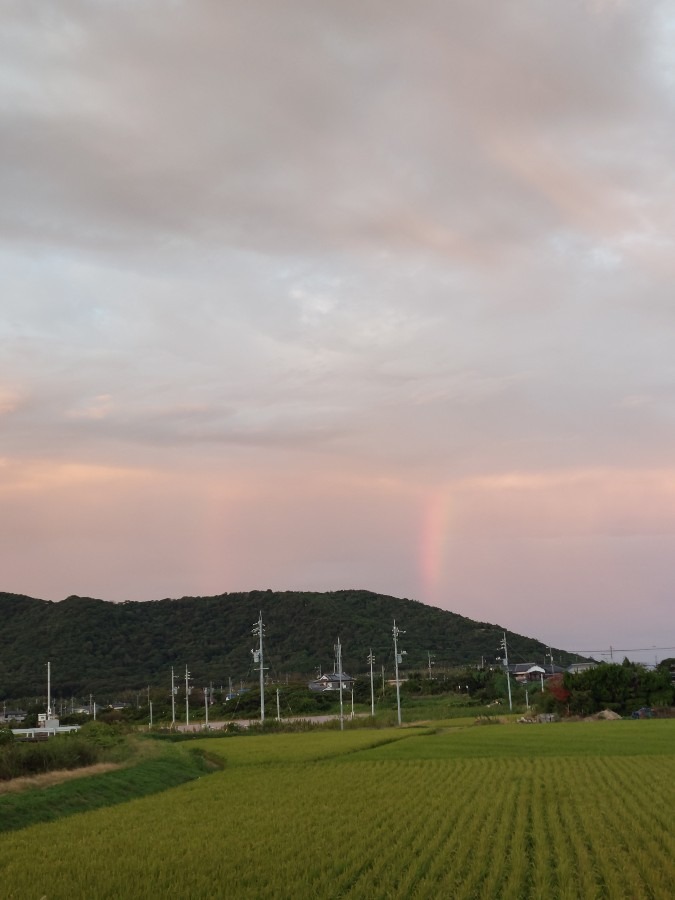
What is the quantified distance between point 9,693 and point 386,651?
64.1m

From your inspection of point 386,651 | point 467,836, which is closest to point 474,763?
point 467,836

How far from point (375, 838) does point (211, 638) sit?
148m

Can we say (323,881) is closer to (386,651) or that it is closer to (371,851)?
(371,851)

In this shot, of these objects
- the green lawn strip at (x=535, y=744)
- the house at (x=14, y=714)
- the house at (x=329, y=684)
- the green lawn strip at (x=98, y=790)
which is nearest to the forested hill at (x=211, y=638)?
the house at (x=14, y=714)

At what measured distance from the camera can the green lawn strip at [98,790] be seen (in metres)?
A: 25.6

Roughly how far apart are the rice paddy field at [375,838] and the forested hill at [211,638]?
107 metres

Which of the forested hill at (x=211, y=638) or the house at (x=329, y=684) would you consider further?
the forested hill at (x=211, y=638)

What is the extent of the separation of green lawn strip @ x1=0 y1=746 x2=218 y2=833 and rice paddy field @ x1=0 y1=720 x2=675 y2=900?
1067 millimetres

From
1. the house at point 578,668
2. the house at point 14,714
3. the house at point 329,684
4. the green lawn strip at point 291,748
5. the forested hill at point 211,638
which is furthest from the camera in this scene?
the forested hill at point 211,638

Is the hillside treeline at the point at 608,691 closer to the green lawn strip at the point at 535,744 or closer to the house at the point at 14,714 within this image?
the green lawn strip at the point at 535,744

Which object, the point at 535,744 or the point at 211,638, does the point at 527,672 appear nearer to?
the point at 211,638

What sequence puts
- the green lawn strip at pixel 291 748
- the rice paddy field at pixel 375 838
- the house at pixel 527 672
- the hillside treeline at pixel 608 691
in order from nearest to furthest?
the rice paddy field at pixel 375 838, the green lawn strip at pixel 291 748, the hillside treeline at pixel 608 691, the house at pixel 527 672

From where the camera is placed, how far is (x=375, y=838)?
20.6 metres

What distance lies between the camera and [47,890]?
15.7 m
